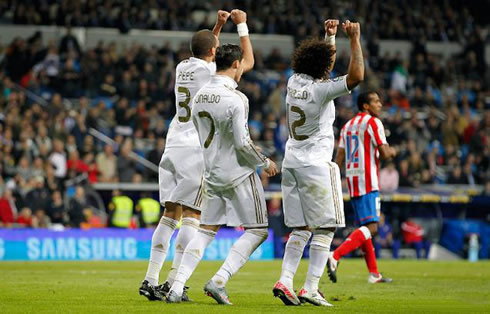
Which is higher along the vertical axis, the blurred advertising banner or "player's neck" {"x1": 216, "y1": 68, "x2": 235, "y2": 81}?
"player's neck" {"x1": 216, "y1": 68, "x2": 235, "y2": 81}

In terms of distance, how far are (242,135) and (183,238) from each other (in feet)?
4.82

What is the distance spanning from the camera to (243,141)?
9328mm

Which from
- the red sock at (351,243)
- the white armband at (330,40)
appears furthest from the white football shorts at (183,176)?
the red sock at (351,243)

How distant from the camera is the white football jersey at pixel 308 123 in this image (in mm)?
9586

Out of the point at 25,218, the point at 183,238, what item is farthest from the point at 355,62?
the point at 25,218

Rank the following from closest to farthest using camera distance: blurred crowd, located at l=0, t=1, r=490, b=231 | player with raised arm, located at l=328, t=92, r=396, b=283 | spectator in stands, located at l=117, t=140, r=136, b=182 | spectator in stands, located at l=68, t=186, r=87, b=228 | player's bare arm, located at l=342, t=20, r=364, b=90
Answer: player's bare arm, located at l=342, t=20, r=364, b=90 → player with raised arm, located at l=328, t=92, r=396, b=283 → spectator in stands, located at l=68, t=186, r=87, b=228 → blurred crowd, located at l=0, t=1, r=490, b=231 → spectator in stands, located at l=117, t=140, r=136, b=182

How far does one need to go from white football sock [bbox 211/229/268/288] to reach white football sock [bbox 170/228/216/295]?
0.27m

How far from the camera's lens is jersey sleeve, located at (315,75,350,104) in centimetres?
924

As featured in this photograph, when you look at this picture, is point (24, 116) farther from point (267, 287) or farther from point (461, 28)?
point (461, 28)

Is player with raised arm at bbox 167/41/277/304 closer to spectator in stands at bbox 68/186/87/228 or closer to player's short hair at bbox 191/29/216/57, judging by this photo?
player's short hair at bbox 191/29/216/57

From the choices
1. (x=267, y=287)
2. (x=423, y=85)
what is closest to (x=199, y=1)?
(x=423, y=85)

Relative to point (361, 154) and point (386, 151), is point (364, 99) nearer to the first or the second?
point (361, 154)

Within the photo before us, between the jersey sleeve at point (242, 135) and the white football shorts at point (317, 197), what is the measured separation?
531 mm

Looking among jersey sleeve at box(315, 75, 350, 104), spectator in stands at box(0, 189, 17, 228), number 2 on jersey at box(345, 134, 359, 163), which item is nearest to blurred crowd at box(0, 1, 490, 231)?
spectator in stands at box(0, 189, 17, 228)
